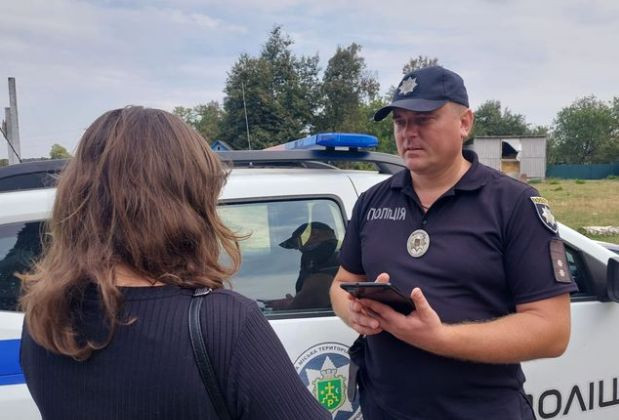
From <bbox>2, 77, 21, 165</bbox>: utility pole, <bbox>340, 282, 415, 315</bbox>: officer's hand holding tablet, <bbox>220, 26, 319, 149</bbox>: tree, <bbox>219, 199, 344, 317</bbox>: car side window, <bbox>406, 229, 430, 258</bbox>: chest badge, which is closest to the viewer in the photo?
<bbox>340, 282, 415, 315</bbox>: officer's hand holding tablet

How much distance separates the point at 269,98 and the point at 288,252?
9.84m

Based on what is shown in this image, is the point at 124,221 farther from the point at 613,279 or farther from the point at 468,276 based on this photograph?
the point at 613,279

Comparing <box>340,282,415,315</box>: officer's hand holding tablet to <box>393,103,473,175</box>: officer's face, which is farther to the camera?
<box>393,103,473,175</box>: officer's face

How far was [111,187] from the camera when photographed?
97cm

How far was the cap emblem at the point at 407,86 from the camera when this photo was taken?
5.97 ft

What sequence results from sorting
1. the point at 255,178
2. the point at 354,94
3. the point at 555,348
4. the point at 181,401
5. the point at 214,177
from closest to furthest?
the point at 181,401 → the point at 214,177 → the point at 555,348 → the point at 255,178 → the point at 354,94

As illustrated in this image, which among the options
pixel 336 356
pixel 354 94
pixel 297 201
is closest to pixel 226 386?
pixel 336 356

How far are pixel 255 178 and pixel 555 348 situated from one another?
4.09 ft

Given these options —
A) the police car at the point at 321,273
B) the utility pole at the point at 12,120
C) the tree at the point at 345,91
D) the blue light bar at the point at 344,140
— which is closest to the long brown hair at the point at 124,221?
the police car at the point at 321,273

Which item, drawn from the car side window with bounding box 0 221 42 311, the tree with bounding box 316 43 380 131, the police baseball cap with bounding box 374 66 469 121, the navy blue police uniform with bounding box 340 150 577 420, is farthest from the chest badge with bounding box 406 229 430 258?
the tree with bounding box 316 43 380 131

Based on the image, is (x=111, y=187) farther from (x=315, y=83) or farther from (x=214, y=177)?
(x=315, y=83)

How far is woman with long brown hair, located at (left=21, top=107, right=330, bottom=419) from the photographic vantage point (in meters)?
0.90

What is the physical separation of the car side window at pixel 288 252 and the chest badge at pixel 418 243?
549 mm

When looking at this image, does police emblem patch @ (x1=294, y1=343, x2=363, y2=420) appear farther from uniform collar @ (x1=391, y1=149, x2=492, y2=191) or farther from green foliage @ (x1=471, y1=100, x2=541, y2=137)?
green foliage @ (x1=471, y1=100, x2=541, y2=137)
